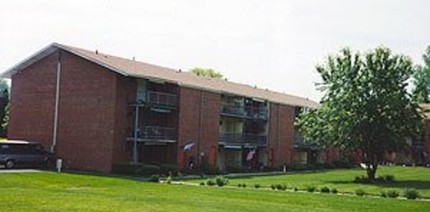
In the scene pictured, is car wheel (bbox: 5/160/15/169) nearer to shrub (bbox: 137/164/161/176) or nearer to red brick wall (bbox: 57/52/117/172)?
red brick wall (bbox: 57/52/117/172)

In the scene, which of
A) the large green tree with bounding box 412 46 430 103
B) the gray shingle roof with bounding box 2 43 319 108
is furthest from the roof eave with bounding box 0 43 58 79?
the large green tree with bounding box 412 46 430 103

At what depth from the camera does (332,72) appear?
46406 mm

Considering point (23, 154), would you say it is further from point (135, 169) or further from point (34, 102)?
point (135, 169)

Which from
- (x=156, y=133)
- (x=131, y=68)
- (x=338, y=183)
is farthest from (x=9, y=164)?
(x=338, y=183)

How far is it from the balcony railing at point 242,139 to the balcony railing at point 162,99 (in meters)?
7.73

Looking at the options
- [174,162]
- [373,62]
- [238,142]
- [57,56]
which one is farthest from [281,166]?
[57,56]

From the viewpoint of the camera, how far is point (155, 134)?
47375mm

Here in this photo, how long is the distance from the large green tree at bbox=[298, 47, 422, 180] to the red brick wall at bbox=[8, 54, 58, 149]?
20985 mm

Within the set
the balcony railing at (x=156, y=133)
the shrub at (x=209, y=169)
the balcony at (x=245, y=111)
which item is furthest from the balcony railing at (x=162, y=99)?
the balcony at (x=245, y=111)

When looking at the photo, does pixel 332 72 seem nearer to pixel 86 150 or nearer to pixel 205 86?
pixel 205 86

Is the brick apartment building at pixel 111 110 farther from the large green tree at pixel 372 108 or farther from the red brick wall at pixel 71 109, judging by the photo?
the large green tree at pixel 372 108

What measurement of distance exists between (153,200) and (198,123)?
2830 cm

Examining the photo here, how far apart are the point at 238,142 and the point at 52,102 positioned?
1769cm

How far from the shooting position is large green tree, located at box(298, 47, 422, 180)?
43.5 metres
